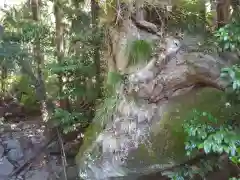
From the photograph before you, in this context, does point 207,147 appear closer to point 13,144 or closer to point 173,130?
point 173,130

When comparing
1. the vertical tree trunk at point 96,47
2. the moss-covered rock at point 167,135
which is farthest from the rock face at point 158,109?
the vertical tree trunk at point 96,47

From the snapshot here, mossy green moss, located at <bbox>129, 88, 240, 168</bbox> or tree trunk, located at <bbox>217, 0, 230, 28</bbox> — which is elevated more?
tree trunk, located at <bbox>217, 0, 230, 28</bbox>

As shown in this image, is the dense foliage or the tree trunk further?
the dense foliage

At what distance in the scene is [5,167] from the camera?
441 cm

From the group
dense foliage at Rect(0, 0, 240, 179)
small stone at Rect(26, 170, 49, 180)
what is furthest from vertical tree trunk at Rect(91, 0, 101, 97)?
small stone at Rect(26, 170, 49, 180)

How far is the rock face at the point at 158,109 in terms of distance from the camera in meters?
3.13

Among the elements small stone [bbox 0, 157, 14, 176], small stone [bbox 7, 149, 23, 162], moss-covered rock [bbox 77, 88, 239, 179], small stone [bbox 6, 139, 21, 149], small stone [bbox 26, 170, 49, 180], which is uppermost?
moss-covered rock [bbox 77, 88, 239, 179]

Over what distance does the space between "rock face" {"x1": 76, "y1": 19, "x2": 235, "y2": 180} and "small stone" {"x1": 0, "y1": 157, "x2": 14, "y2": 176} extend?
4.99 ft

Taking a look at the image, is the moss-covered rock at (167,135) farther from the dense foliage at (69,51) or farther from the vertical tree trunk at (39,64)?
the vertical tree trunk at (39,64)

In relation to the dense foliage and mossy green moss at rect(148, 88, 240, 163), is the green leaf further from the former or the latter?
the dense foliage

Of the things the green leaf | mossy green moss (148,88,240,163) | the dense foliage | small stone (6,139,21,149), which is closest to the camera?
the green leaf

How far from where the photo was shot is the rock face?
10.3ft

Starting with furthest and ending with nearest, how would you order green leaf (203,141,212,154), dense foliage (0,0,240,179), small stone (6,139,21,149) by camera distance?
small stone (6,139,21,149) < dense foliage (0,0,240,179) < green leaf (203,141,212,154)

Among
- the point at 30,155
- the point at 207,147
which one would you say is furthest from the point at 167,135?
the point at 30,155
